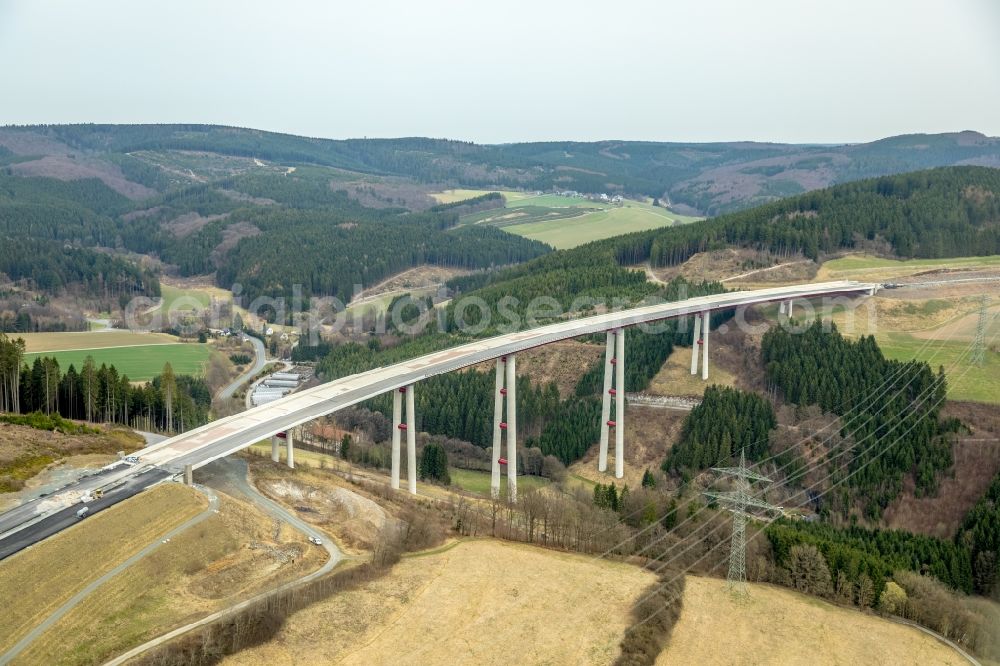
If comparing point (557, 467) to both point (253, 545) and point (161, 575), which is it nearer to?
point (253, 545)

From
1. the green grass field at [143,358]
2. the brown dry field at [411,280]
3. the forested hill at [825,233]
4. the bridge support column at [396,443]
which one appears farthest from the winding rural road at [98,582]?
the brown dry field at [411,280]

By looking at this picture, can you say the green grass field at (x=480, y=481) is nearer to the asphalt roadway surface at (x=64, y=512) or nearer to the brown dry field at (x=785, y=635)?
the brown dry field at (x=785, y=635)

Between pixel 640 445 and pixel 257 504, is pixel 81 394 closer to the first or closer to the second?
pixel 257 504

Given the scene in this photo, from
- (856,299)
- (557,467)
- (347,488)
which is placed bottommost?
(557,467)

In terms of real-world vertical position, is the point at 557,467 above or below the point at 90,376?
below

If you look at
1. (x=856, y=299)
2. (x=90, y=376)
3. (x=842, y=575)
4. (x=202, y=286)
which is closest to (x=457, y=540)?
(x=842, y=575)

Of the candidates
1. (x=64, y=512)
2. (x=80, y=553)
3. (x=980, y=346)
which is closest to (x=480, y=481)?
(x=64, y=512)

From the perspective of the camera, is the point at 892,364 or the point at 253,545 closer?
the point at 253,545
